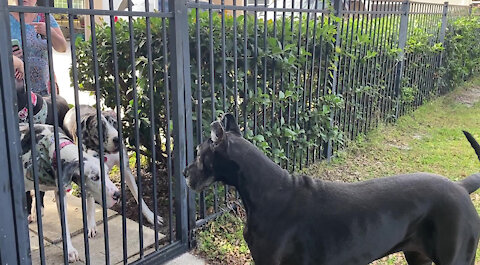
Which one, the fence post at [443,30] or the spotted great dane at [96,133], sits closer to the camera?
the spotted great dane at [96,133]

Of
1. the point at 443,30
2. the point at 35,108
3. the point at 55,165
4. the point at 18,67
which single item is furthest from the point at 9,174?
Answer: the point at 443,30

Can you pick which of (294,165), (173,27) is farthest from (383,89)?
(173,27)

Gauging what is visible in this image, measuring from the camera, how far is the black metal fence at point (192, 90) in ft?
9.92

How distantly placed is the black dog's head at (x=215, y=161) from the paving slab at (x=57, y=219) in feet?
5.84

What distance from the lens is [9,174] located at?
2.68 meters

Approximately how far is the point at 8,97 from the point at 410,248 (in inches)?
103

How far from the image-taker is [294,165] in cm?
568

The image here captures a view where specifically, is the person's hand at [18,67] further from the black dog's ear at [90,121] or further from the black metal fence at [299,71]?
the black metal fence at [299,71]

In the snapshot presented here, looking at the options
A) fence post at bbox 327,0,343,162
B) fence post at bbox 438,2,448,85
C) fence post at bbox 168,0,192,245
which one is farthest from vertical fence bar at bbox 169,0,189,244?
fence post at bbox 438,2,448,85

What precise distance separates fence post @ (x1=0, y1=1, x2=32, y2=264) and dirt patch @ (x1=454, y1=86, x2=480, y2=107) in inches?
409

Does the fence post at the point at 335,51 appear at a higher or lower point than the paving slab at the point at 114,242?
higher

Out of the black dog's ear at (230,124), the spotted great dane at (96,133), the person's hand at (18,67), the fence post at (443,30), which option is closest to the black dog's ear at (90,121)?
the spotted great dane at (96,133)

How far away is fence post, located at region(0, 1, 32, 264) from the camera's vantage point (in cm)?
256

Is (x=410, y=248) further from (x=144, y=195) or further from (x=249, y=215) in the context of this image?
(x=144, y=195)
